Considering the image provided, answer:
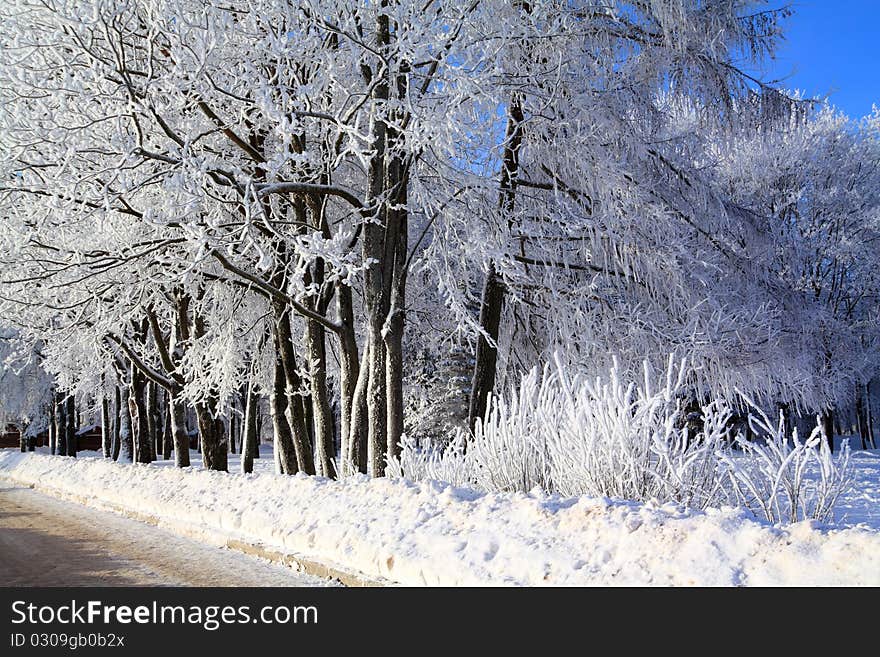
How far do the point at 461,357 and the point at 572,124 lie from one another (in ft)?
42.3

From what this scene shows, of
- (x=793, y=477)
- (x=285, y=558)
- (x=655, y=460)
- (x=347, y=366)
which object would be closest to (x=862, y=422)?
(x=347, y=366)

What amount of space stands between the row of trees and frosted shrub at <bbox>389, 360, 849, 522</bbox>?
2.51 metres

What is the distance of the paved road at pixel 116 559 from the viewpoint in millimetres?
6795

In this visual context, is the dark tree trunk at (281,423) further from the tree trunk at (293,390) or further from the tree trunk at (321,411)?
the tree trunk at (321,411)

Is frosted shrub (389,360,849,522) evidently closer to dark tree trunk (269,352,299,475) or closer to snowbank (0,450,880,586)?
snowbank (0,450,880,586)

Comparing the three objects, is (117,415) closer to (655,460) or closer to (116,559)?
(116,559)

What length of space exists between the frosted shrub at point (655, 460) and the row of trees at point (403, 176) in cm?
251

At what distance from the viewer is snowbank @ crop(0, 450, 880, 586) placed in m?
4.27

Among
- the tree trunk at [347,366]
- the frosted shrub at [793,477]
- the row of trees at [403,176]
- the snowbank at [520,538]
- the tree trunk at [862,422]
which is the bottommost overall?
the tree trunk at [862,422]

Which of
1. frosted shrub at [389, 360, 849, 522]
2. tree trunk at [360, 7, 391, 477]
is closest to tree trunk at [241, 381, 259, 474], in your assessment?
tree trunk at [360, 7, 391, 477]

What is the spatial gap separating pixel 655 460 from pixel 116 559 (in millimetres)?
5647

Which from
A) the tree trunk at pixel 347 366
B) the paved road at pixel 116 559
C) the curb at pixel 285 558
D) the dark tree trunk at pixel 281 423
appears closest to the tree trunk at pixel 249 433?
the dark tree trunk at pixel 281 423

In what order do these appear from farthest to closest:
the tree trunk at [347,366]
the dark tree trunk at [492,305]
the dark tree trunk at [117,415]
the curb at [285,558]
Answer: the dark tree trunk at [117,415] < the dark tree trunk at [492,305] < the tree trunk at [347,366] < the curb at [285,558]
